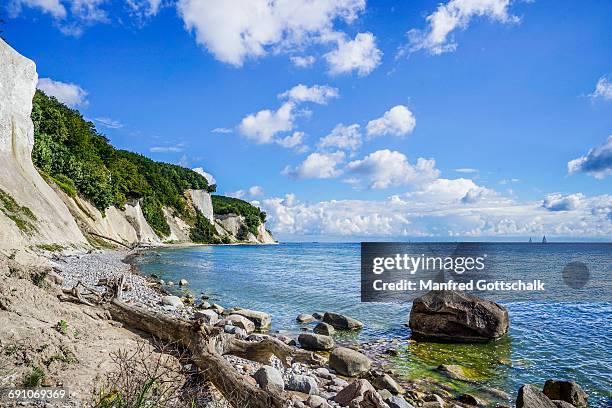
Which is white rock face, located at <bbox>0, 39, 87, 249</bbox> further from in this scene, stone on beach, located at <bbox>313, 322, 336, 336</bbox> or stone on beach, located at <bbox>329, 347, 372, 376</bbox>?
stone on beach, located at <bbox>329, 347, 372, 376</bbox>

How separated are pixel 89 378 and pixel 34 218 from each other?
28.8 m

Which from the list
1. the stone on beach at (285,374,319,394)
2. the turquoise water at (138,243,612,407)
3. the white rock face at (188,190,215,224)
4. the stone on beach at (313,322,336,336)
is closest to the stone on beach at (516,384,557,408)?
the turquoise water at (138,243,612,407)

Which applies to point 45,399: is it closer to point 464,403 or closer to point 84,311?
point 84,311

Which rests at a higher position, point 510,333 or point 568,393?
point 568,393

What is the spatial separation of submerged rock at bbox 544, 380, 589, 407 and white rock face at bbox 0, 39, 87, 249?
3096cm

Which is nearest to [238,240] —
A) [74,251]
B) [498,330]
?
[74,251]

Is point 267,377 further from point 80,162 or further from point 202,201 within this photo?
point 202,201

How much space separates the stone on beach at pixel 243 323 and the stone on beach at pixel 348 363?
4663 millimetres

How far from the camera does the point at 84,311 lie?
9.66 m

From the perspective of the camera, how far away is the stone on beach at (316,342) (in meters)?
13.5

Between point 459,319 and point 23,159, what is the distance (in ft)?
125

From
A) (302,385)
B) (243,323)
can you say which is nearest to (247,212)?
(243,323)

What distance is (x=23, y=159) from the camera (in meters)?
34.6

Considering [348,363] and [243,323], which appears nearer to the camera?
[348,363]
